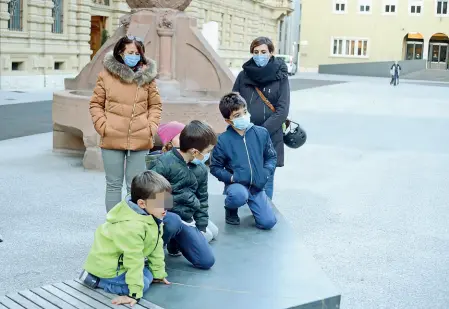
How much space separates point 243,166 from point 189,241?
4.53ft

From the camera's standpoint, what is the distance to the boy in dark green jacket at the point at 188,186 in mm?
4258

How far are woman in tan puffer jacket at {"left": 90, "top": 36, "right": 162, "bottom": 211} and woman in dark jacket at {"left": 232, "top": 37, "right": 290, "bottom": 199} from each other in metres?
0.93

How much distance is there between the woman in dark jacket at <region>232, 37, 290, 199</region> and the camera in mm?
6188

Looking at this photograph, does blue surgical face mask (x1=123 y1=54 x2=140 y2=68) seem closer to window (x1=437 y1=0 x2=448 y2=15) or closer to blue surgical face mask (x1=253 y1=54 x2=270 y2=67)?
blue surgical face mask (x1=253 y1=54 x2=270 y2=67)

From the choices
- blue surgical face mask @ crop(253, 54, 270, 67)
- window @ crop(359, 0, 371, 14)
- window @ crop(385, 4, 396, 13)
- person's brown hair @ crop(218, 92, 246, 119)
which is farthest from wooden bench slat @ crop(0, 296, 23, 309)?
window @ crop(385, 4, 396, 13)

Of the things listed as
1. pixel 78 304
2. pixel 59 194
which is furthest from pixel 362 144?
pixel 78 304

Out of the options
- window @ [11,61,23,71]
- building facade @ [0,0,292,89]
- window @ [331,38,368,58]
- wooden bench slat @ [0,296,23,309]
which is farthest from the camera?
window @ [331,38,368,58]

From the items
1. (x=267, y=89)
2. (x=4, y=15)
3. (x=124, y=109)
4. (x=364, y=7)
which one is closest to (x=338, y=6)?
(x=364, y=7)

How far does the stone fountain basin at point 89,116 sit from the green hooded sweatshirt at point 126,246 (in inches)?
219

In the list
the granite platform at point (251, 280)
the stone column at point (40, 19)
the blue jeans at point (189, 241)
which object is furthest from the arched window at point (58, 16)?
the blue jeans at point (189, 241)

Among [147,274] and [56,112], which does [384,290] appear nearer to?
[147,274]

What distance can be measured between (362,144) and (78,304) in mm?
10332

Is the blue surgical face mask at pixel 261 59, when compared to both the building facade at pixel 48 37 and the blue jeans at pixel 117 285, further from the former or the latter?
the building facade at pixel 48 37

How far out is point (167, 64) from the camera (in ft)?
34.3
